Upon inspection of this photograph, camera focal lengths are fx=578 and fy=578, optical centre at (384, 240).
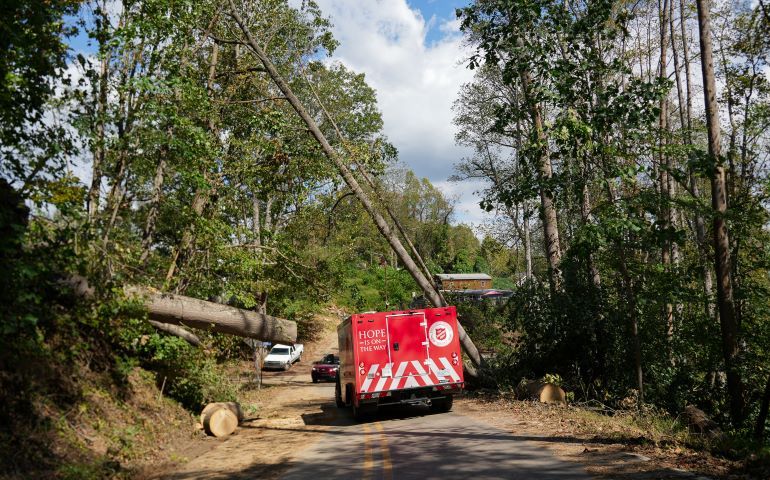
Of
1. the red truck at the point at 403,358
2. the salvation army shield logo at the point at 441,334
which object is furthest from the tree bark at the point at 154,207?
the salvation army shield logo at the point at 441,334

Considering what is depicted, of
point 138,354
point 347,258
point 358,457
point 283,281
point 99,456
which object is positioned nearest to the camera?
point 99,456

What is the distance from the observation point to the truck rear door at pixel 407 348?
13703mm

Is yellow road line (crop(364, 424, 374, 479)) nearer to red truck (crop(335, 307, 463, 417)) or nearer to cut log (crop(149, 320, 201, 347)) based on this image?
red truck (crop(335, 307, 463, 417))

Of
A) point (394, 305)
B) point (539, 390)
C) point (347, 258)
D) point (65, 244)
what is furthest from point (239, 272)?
point (394, 305)

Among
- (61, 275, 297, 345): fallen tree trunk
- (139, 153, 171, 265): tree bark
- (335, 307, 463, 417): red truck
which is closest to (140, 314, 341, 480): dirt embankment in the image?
(335, 307, 463, 417): red truck

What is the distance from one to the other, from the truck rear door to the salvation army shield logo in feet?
0.52

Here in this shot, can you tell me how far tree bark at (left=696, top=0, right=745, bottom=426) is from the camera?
12469 mm

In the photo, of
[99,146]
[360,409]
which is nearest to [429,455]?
[360,409]

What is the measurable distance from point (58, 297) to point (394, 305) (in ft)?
145

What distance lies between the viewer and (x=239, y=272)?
16359mm

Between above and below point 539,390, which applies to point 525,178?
above

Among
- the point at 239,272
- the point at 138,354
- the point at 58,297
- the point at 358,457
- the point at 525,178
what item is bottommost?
the point at 358,457

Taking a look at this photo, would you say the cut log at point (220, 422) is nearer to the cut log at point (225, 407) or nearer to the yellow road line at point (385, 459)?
the cut log at point (225, 407)

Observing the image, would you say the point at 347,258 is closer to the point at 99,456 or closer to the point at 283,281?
the point at 283,281
